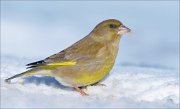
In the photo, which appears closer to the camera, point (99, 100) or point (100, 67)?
point (99, 100)

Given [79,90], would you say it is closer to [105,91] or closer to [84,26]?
[105,91]

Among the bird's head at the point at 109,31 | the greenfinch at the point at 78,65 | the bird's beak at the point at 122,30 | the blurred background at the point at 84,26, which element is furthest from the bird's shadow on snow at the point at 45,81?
the blurred background at the point at 84,26

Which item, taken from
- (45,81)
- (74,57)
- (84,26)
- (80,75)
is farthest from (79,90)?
(84,26)

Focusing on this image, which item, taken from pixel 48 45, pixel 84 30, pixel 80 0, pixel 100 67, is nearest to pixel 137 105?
pixel 100 67

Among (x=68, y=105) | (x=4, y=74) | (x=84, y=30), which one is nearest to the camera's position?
(x=68, y=105)

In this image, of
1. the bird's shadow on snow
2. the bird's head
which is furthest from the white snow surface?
the bird's head

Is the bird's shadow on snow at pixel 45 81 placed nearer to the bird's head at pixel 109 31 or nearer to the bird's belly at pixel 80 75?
the bird's belly at pixel 80 75

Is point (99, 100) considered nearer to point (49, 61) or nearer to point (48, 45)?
point (49, 61)
